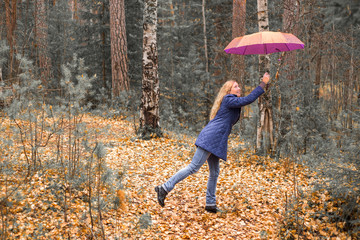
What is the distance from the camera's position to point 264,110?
7254 millimetres

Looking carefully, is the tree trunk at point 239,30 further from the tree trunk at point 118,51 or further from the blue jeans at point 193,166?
the blue jeans at point 193,166

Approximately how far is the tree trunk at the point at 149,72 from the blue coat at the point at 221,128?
4.22 meters

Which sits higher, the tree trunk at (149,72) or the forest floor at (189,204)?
the tree trunk at (149,72)

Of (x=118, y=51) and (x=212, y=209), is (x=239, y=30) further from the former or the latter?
(x=212, y=209)

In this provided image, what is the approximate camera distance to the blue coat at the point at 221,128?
14.0 feet

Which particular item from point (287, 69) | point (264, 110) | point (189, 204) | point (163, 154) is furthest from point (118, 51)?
point (189, 204)

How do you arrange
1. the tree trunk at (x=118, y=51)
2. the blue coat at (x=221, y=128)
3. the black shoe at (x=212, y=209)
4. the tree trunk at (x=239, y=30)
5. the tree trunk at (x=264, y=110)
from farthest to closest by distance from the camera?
the tree trunk at (x=118, y=51) < the tree trunk at (x=239, y=30) < the tree trunk at (x=264, y=110) < the black shoe at (x=212, y=209) < the blue coat at (x=221, y=128)

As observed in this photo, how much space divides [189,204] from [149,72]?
451 centimetres

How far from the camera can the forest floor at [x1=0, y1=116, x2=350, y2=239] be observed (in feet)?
12.5

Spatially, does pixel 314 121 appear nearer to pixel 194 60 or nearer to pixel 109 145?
pixel 194 60

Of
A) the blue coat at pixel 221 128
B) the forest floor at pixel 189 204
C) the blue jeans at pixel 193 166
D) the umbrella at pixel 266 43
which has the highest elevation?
Result: the umbrella at pixel 266 43

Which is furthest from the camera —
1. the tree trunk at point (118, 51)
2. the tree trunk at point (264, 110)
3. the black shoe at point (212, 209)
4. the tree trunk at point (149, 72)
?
the tree trunk at point (118, 51)

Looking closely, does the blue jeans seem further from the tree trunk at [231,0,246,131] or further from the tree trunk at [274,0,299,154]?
the tree trunk at [231,0,246,131]

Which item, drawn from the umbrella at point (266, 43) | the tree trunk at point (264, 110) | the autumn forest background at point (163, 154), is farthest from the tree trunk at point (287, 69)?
the umbrella at point (266, 43)
